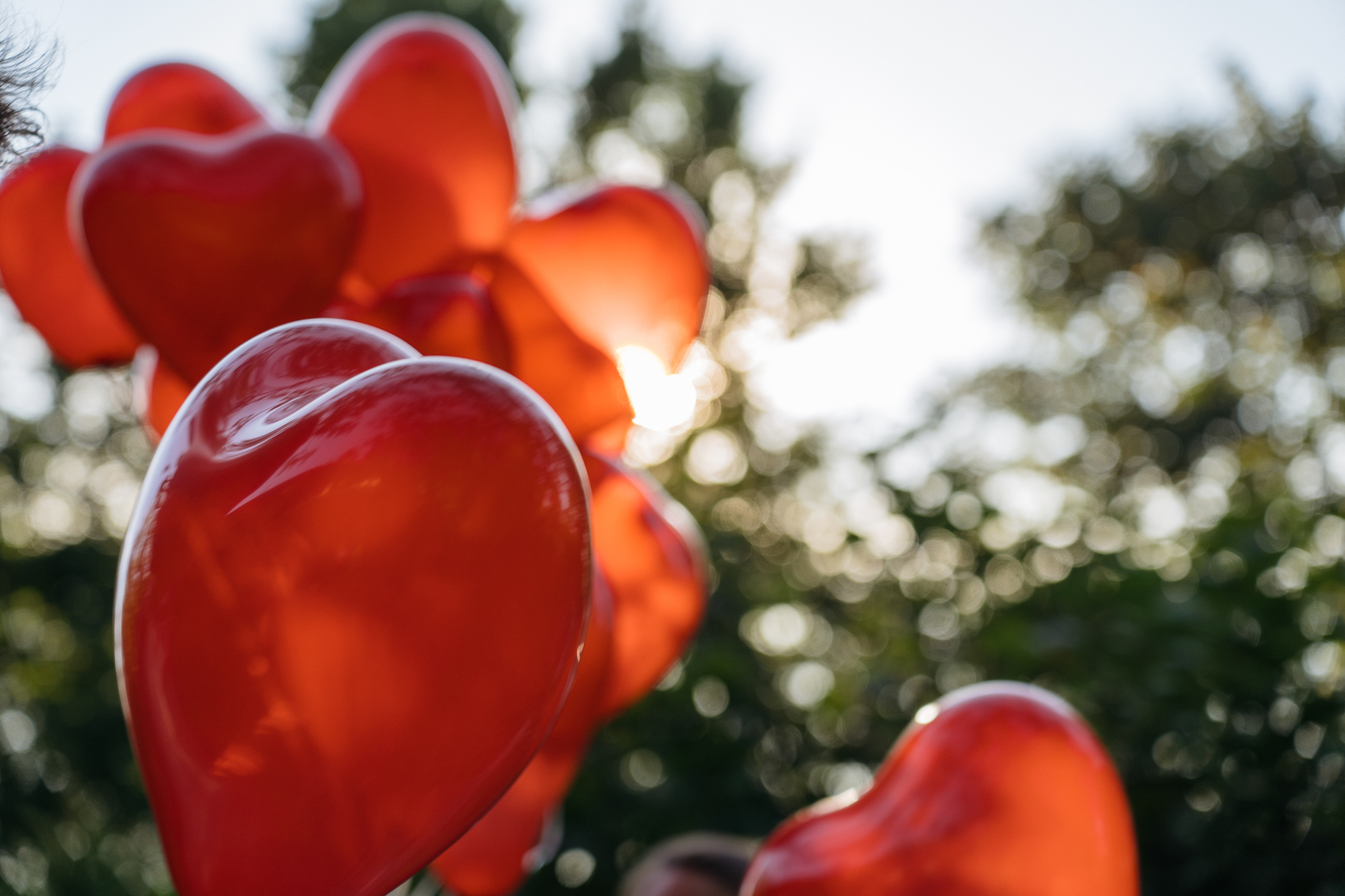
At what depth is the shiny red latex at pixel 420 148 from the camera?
4.46 feet

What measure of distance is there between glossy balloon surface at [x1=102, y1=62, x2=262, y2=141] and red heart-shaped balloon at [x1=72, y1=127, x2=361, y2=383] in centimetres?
26

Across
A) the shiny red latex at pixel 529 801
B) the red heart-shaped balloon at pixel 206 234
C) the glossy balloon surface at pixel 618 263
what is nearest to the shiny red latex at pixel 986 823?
the shiny red latex at pixel 529 801

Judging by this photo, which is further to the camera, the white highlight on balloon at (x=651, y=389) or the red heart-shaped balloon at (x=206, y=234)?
the white highlight on balloon at (x=651, y=389)

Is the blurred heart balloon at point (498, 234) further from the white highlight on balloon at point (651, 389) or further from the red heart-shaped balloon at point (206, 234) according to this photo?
the red heart-shaped balloon at point (206, 234)

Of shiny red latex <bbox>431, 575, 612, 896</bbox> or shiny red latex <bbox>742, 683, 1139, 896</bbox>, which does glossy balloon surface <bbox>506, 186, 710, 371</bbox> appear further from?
shiny red latex <bbox>742, 683, 1139, 896</bbox>

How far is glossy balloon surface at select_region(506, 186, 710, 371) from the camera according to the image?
1436 mm

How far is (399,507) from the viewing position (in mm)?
669

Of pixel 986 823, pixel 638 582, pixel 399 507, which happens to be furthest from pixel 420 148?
pixel 986 823

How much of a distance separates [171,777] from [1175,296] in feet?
38.5

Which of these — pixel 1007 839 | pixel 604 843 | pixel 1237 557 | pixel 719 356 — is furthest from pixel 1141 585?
pixel 719 356

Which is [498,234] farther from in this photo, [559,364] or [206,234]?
[206,234]

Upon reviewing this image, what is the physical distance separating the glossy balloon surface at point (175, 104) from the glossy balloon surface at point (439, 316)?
388 mm

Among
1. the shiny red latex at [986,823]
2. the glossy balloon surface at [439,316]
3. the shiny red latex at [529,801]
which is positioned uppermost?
the glossy balloon surface at [439,316]

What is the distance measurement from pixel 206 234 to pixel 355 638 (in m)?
0.66
